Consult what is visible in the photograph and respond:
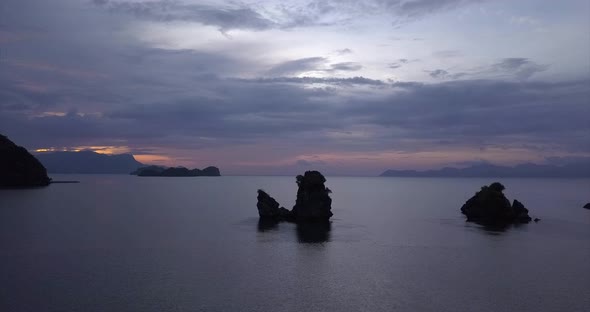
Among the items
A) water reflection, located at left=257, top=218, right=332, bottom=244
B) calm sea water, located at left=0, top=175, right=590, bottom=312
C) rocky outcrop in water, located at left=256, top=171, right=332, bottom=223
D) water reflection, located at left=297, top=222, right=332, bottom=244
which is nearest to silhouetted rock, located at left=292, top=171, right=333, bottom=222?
rocky outcrop in water, located at left=256, top=171, right=332, bottom=223

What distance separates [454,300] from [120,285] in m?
30.7

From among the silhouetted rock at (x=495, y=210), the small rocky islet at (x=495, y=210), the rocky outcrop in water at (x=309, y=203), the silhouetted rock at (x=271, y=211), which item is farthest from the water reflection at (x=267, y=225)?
the silhouetted rock at (x=495, y=210)

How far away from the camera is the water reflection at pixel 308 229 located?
72.6m

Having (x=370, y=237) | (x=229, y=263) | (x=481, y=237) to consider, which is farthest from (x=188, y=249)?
(x=481, y=237)

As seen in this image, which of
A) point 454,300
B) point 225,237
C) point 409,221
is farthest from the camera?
point 409,221

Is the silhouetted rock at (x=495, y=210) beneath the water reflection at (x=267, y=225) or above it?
above

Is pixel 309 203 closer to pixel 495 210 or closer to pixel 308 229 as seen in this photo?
pixel 308 229

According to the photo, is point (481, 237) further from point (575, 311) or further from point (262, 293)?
point (262, 293)

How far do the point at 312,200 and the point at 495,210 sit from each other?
4348cm

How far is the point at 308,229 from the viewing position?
86062mm

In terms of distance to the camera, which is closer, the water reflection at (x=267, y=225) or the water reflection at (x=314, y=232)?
the water reflection at (x=314, y=232)

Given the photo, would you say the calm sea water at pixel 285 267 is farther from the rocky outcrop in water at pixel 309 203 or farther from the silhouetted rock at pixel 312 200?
the silhouetted rock at pixel 312 200

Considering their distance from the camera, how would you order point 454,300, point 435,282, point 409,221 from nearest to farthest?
point 454,300 < point 435,282 < point 409,221

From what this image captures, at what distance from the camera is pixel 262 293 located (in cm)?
3991
